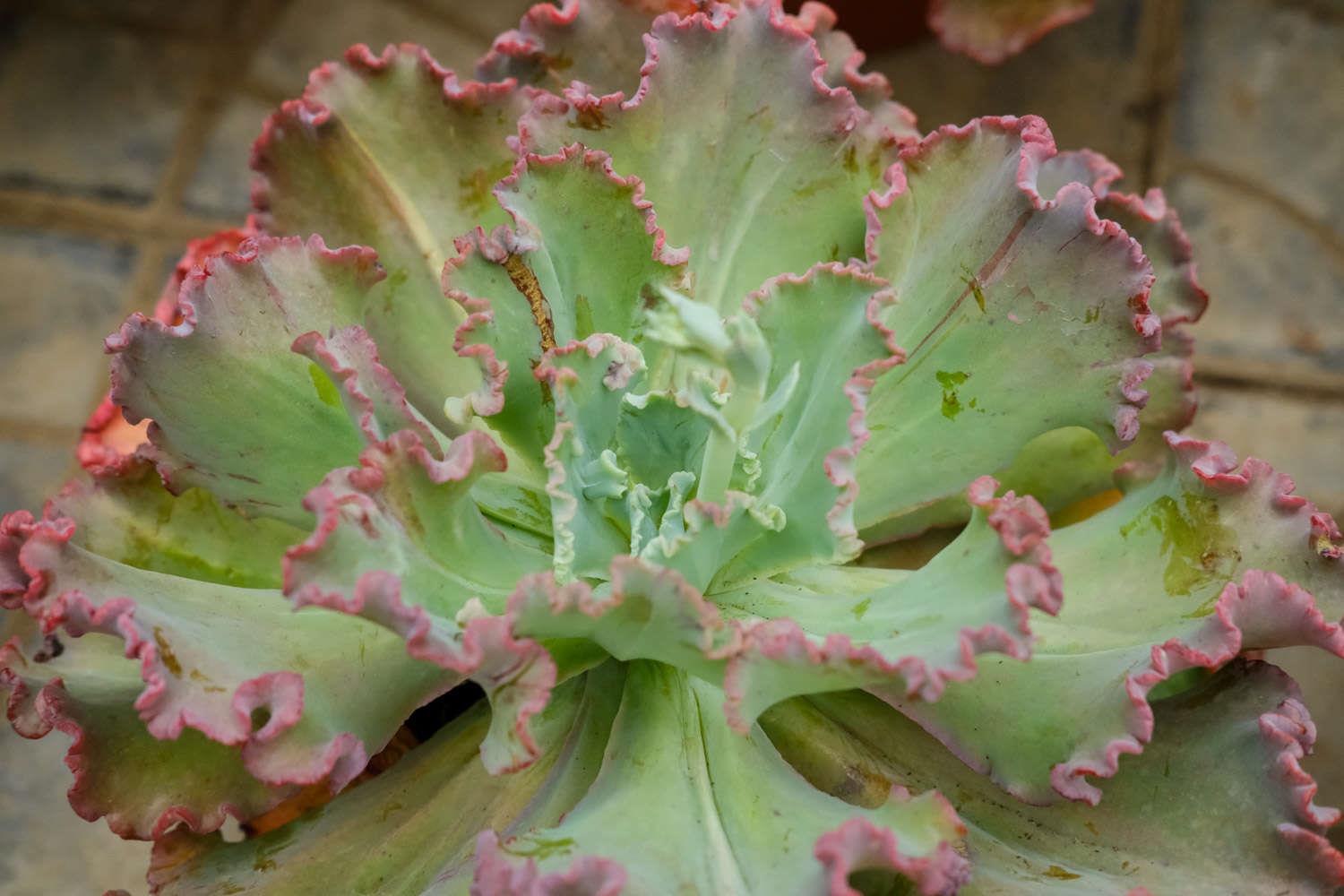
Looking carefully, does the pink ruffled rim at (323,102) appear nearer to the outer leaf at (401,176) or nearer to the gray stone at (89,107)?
the outer leaf at (401,176)

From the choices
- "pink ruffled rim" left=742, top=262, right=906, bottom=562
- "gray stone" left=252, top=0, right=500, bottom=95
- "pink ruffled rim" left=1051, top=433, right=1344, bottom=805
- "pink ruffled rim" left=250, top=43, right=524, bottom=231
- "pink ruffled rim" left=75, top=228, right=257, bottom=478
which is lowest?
"pink ruffled rim" left=1051, top=433, right=1344, bottom=805

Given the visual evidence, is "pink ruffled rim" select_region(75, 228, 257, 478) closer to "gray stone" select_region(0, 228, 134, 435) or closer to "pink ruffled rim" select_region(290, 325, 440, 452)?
"pink ruffled rim" select_region(290, 325, 440, 452)

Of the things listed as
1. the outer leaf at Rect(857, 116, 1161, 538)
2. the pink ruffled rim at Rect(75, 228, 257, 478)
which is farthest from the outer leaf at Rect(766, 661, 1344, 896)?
the pink ruffled rim at Rect(75, 228, 257, 478)

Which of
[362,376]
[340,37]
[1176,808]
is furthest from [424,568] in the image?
[340,37]

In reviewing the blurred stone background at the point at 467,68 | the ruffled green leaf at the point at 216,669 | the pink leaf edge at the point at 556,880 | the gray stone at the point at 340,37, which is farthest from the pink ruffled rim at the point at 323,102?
the gray stone at the point at 340,37

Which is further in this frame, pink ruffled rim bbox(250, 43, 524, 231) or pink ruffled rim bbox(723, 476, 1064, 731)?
pink ruffled rim bbox(250, 43, 524, 231)

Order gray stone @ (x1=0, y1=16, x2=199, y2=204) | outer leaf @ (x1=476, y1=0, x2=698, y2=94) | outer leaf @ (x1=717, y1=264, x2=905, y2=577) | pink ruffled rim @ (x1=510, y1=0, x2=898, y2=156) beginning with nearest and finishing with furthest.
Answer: outer leaf @ (x1=717, y1=264, x2=905, y2=577), pink ruffled rim @ (x1=510, y1=0, x2=898, y2=156), outer leaf @ (x1=476, y1=0, x2=698, y2=94), gray stone @ (x1=0, y1=16, x2=199, y2=204)
